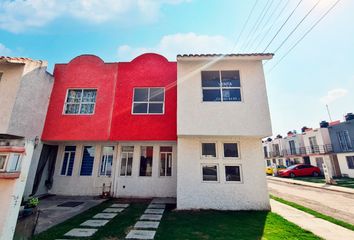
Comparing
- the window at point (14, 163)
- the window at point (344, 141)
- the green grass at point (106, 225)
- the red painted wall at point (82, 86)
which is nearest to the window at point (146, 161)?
the red painted wall at point (82, 86)

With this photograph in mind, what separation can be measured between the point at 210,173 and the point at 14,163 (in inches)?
295

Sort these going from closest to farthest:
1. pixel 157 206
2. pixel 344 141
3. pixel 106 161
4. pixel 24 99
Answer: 1. pixel 157 206
2. pixel 24 99
3. pixel 106 161
4. pixel 344 141

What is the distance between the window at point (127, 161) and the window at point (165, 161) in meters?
1.96

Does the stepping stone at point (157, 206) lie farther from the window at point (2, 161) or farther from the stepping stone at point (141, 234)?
the window at point (2, 161)

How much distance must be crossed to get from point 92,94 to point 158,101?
425cm

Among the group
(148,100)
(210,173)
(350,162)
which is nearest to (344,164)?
(350,162)

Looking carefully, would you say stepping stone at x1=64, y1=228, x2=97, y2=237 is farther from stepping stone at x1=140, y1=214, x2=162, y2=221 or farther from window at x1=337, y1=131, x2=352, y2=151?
window at x1=337, y1=131, x2=352, y2=151

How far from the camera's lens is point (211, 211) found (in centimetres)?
778

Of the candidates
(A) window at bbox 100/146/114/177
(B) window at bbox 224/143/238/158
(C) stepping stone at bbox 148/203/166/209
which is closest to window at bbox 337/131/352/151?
(B) window at bbox 224/143/238/158

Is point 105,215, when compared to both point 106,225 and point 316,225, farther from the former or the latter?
point 316,225

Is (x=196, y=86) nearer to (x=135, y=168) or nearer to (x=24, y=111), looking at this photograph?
(x=135, y=168)

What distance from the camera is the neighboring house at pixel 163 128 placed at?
26.9 feet

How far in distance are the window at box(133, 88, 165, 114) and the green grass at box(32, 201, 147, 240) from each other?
5179 millimetres

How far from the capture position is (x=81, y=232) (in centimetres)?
547
